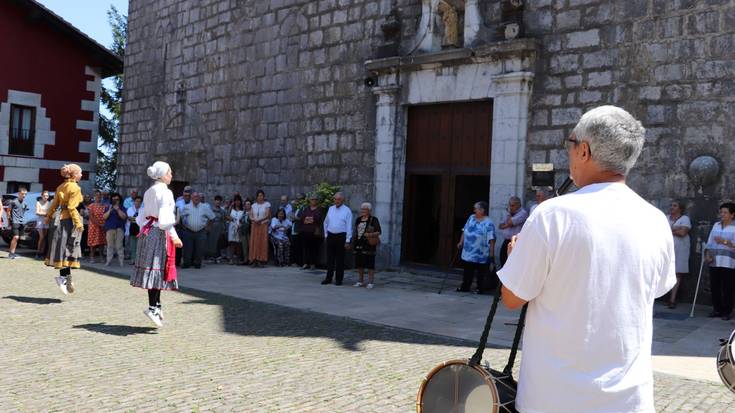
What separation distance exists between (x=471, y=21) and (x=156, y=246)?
674cm

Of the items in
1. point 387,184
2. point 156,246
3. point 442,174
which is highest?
point 442,174

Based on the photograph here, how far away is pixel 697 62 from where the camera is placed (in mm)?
8719

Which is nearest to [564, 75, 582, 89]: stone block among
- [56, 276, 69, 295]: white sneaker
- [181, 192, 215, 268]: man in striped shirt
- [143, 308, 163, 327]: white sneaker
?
[143, 308, 163, 327]: white sneaker

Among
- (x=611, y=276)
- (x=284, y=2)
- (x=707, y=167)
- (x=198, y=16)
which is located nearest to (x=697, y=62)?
(x=707, y=167)

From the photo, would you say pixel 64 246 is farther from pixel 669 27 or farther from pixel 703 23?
pixel 703 23

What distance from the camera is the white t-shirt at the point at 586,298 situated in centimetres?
189

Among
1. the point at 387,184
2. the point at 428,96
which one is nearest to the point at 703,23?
the point at 428,96

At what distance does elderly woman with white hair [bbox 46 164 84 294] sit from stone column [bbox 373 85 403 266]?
18.0 ft

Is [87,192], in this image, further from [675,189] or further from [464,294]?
[675,189]

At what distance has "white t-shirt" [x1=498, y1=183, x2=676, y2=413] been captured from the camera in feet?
6.19

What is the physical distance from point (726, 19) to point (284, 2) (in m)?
9.05

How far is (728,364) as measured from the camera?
→ 3.40 meters

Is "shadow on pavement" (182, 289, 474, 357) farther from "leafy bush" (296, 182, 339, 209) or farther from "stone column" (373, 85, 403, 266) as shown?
"leafy bush" (296, 182, 339, 209)

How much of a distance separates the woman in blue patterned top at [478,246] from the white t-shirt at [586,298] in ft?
26.4
